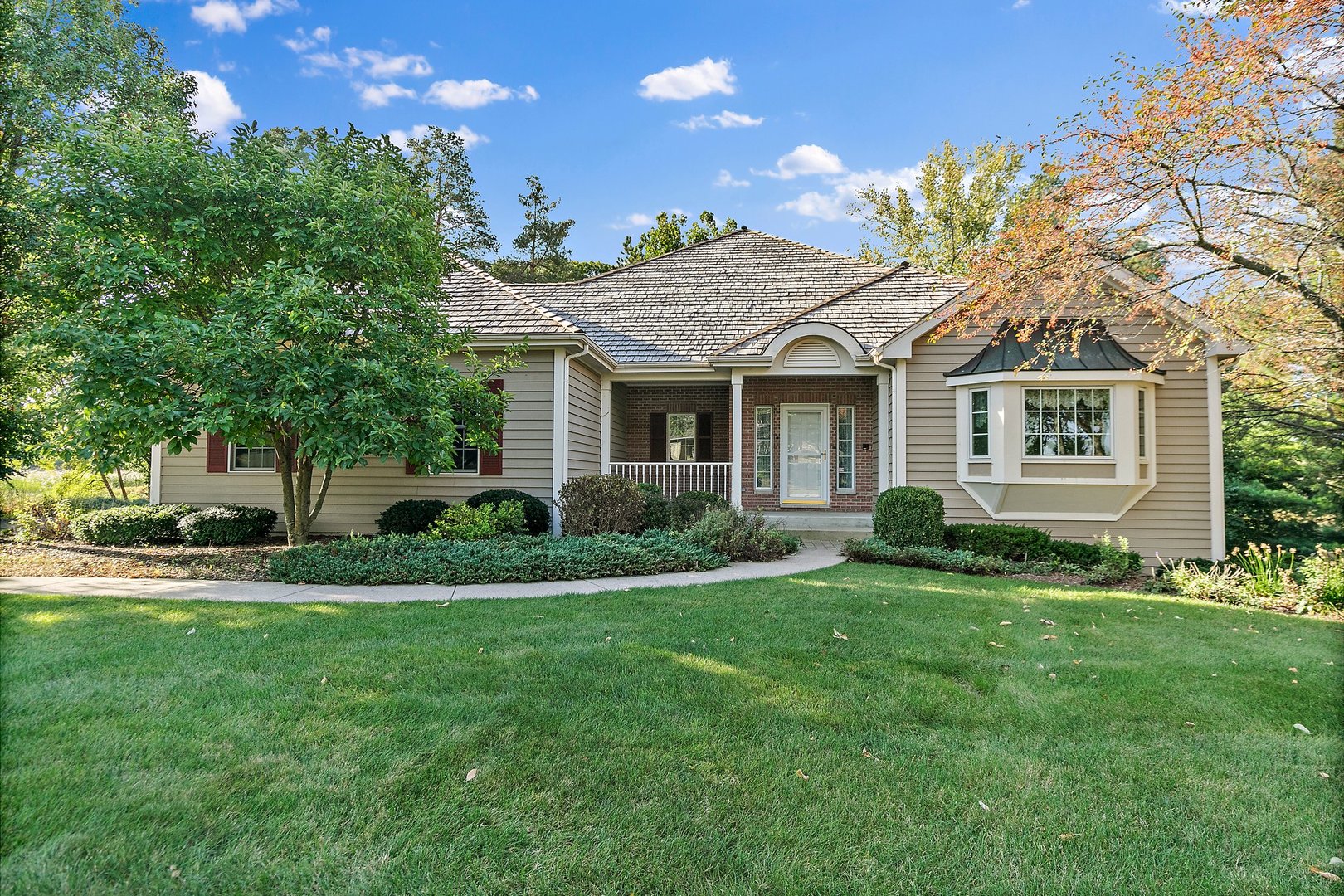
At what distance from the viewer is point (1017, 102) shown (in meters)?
8.66

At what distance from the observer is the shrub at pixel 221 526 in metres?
8.62

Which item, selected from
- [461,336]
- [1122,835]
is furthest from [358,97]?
[1122,835]

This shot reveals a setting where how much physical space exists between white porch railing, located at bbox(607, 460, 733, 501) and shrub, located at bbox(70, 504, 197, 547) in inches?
267

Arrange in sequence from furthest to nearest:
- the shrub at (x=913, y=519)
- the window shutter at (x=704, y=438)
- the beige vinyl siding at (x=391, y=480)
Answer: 1. the window shutter at (x=704, y=438)
2. the beige vinyl siding at (x=391, y=480)
3. the shrub at (x=913, y=519)

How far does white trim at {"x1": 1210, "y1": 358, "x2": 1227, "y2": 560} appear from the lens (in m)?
9.37

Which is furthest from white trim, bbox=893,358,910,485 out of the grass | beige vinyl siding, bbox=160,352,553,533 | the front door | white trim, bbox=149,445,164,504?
white trim, bbox=149,445,164,504

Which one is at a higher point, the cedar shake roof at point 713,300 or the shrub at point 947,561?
the cedar shake roof at point 713,300

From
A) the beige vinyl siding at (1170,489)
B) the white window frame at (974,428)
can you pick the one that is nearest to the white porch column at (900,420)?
the beige vinyl siding at (1170,489)

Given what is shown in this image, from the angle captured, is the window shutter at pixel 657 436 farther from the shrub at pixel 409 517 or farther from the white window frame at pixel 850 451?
the shrub at pixel 409 517

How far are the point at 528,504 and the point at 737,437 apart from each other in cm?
383

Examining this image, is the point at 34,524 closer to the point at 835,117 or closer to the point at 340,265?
the point at 340,265

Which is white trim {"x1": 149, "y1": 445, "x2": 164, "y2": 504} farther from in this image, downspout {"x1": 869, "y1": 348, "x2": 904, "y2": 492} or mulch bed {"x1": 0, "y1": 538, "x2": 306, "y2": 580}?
downspout {"x1": 869, "y1": 348, "x2": 904, "y2": 492}

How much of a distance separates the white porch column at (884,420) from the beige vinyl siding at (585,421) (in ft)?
16.8

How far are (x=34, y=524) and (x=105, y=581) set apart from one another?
4.95m
